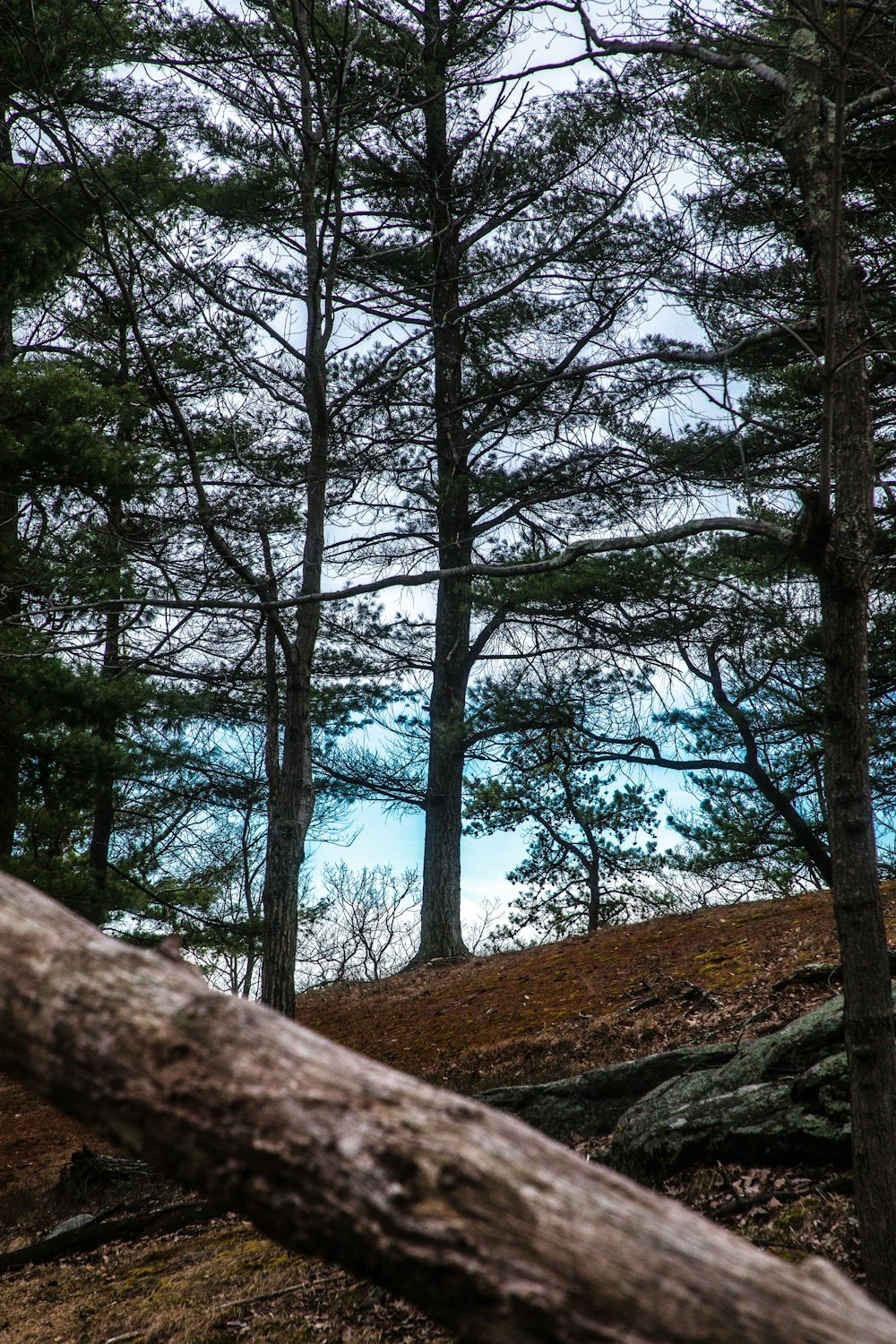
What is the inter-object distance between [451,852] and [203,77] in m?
10.2

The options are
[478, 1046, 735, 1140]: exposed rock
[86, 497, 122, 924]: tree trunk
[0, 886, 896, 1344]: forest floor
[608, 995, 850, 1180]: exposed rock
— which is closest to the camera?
[0, 886, 896, 1344]: forest floor

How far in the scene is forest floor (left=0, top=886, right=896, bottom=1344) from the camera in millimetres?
4488

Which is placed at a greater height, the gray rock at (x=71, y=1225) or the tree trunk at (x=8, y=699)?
the tree trunk at (x=8, y=699)

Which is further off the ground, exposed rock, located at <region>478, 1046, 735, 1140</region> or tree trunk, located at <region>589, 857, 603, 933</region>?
tree trunk, located at <region>589, 857, 603, 933</region>

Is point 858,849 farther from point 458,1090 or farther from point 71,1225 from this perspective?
point 71,1225

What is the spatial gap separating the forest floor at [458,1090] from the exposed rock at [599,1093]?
0.31 m

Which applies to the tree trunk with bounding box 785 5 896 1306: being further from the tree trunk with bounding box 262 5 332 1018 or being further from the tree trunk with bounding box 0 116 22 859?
the tree trunk with bounding box 0 116 22 859

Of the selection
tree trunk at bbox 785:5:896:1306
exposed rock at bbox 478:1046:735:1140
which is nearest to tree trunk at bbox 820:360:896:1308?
tree trunk at bbox 785:5:896:1306

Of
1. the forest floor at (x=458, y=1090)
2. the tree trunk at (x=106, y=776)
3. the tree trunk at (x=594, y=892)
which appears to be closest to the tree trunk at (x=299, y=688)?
the forest floor at (x=458, y=1090)

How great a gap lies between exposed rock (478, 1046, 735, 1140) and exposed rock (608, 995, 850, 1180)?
15.6 inches

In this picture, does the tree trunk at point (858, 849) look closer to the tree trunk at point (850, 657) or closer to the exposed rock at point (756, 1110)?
the tree trunk at point (850, 657)

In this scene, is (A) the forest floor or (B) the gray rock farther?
(B) the gray rock

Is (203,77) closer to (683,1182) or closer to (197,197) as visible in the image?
(197,197)

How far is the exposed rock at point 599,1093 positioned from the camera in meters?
6.10
